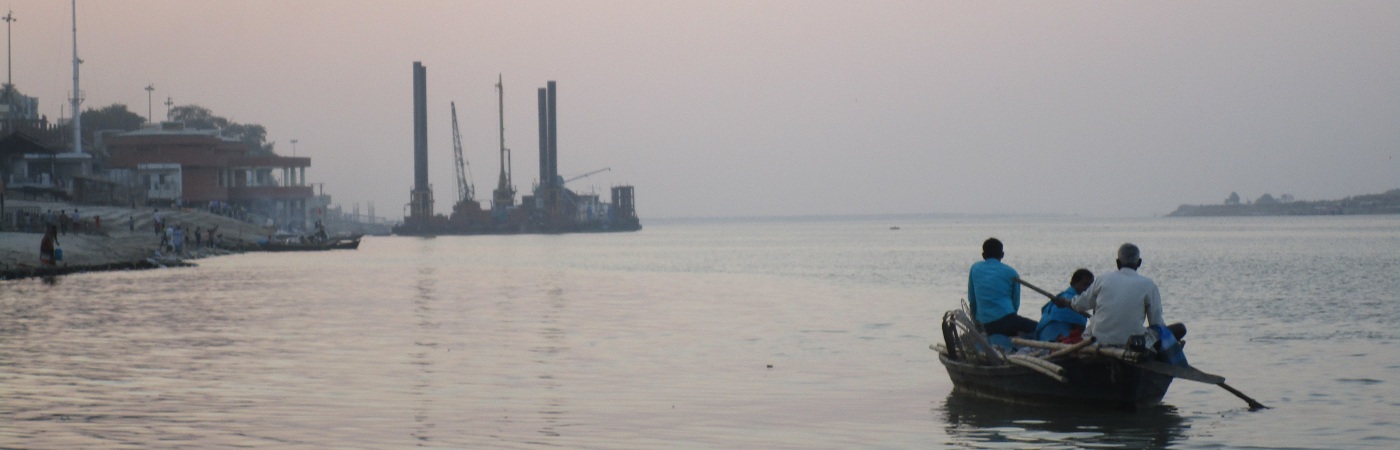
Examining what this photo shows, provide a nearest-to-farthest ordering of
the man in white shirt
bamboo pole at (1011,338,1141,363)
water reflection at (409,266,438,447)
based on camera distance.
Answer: water reflection at (409,266,438,447) → the man in white shirt → bamboo pole at (1011,338,1141,363)

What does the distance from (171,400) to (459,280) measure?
34787mm

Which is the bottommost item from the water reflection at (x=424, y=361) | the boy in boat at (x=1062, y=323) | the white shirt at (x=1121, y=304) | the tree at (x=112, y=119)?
the water reflection at (x=424, y=361)

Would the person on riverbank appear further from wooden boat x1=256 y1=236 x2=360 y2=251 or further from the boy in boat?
the boy in boat

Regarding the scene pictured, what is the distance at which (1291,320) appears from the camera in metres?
28.8

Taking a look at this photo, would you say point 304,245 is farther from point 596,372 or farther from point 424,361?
point 596,372

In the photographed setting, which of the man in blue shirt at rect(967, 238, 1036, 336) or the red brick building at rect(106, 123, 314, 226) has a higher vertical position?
the red brick building at rect(106, 123, 314, 226)

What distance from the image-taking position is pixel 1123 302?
1309 cm

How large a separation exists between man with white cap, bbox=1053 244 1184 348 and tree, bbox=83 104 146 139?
5567 inches

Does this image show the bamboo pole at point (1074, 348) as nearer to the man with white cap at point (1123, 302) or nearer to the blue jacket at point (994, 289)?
the man with white cap at point (1123, 302)

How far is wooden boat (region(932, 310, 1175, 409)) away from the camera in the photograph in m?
13.5

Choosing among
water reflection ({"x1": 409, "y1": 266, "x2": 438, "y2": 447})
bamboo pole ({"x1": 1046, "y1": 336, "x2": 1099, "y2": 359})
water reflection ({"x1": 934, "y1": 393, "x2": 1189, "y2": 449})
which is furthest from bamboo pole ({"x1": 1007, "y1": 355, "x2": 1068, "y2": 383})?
water reflection ({"x1": 409, "y1": 266, "x2": 438, "y2": 447})

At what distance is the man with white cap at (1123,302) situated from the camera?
13094mm

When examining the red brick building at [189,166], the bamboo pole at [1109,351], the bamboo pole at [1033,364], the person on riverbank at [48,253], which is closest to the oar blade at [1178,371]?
the bamboo pole at [1109,351]

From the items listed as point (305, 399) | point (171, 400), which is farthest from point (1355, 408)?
point (171, 400)
